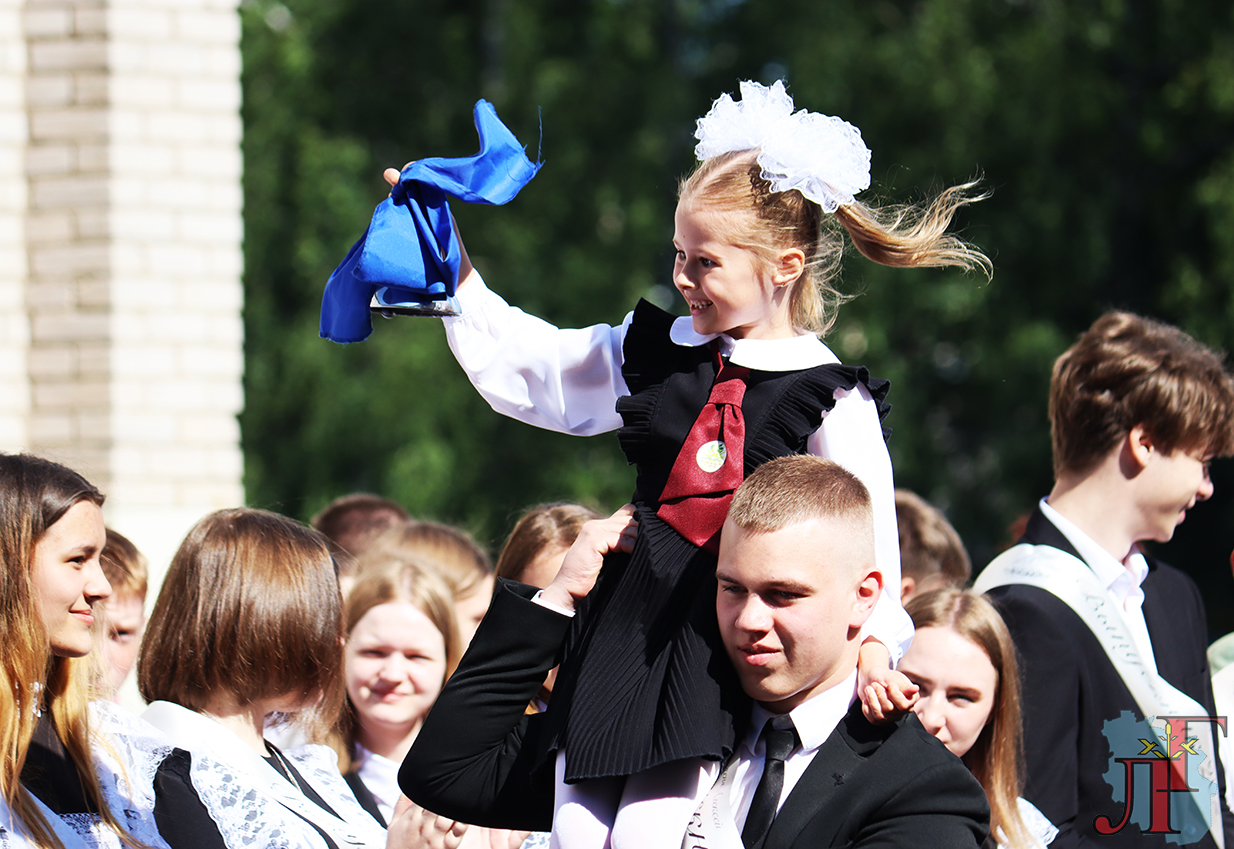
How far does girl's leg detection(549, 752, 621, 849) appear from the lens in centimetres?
199

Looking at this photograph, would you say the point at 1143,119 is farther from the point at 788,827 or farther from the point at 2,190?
the point at 788,827

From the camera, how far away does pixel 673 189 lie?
1292cm

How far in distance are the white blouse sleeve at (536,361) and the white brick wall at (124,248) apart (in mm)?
5091

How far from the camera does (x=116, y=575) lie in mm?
3525

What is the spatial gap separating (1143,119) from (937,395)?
136 inches

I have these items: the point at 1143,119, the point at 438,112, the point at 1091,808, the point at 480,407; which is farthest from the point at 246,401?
the point at 1091,808

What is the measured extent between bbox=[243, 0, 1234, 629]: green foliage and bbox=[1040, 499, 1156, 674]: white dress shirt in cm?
918

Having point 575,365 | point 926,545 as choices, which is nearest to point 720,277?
point 575,365

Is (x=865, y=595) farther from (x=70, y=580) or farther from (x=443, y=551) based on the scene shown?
(x=443, y=551)

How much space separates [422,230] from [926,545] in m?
2.53

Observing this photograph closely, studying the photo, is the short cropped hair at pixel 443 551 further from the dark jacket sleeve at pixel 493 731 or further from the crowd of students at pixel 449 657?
the dark jacket sleeve at pixel 493 731

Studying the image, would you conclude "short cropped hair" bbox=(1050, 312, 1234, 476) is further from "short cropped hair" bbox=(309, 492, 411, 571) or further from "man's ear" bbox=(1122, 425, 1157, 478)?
"short cropped hair" bbox=(309, 492, 411, 571)

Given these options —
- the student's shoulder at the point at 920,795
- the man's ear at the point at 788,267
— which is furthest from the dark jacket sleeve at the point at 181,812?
the man's ear at the point at 788,267

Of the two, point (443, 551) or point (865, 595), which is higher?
point (865, 595)
